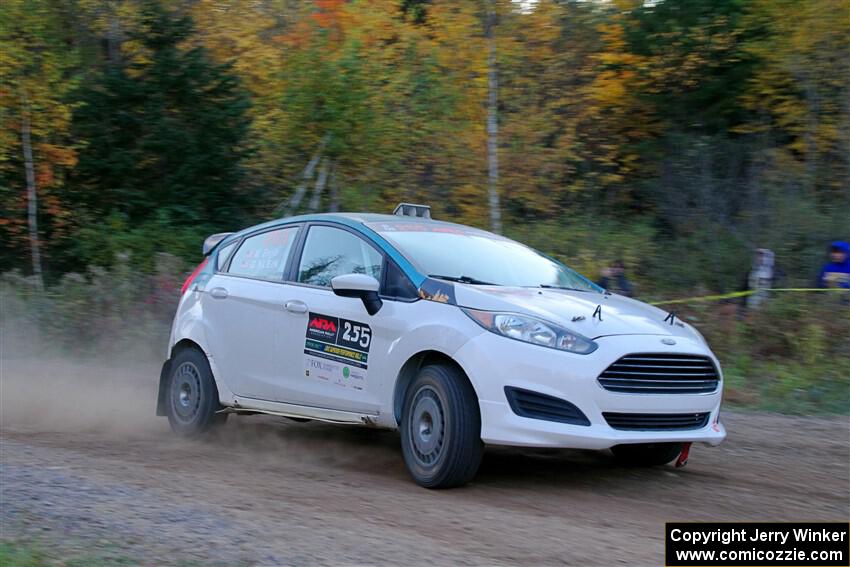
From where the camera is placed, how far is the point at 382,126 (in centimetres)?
2002

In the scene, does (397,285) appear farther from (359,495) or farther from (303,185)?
(303,185)

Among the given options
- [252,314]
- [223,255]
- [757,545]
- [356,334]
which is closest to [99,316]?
[223,255]

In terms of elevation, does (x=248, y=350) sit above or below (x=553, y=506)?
above

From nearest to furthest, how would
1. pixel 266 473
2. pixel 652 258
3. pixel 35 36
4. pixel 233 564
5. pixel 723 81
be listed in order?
pixel 233 564
pixel 266 473
pixel 652 258
pixel 35 36
pixel 723 81

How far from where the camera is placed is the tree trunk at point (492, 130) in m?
18.7

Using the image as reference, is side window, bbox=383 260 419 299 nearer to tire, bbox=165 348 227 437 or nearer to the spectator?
tire, bbox=165 348 227 437

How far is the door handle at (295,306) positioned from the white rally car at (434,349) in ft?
0.06

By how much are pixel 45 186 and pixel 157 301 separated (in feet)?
27.7

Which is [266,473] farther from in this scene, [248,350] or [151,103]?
[151,103]

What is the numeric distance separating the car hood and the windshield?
11.0 inches

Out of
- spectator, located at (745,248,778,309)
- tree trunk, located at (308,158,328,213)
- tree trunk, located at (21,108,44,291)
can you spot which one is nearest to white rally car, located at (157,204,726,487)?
spectator, located at (745,248,778,309)

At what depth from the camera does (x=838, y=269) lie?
44.1 ft

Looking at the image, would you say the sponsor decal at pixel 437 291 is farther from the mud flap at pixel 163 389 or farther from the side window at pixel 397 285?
the mud flap at pixel 163 389

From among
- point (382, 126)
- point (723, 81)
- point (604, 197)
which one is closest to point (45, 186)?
point (382, 126)
